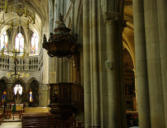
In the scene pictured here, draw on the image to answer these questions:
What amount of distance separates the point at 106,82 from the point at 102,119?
1.38m

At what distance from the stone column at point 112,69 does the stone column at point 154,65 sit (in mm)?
3230

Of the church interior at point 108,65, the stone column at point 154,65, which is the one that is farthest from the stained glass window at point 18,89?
the stone column at point 154,65

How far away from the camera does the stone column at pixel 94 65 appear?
8.77 meters

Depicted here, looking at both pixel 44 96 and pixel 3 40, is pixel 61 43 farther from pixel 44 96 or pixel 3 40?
pixel 3 40

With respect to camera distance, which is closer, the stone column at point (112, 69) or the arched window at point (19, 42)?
the stone column at point (112, 69)

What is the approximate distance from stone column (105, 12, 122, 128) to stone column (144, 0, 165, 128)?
3.23 meters

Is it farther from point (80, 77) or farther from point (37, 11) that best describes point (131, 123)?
point (37, 11)

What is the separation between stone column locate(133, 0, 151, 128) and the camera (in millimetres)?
5394

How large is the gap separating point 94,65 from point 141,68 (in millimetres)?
3655

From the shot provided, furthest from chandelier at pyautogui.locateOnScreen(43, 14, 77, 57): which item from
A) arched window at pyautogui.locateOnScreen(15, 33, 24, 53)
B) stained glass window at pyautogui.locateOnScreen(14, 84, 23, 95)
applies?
arched window at pyautogui.locateOnScreen(15, 33, 24, 53)

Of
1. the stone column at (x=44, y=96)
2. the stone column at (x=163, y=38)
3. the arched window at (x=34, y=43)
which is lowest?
the stone column at (x=44, y=96)

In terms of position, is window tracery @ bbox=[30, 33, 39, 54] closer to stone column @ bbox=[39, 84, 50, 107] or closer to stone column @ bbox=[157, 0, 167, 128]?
stone column @ bbox=[39, 84, 50, 107]

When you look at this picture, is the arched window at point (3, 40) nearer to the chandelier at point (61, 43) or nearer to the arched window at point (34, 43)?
the arched window at point (34, 43)

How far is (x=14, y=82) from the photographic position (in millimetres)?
37750
